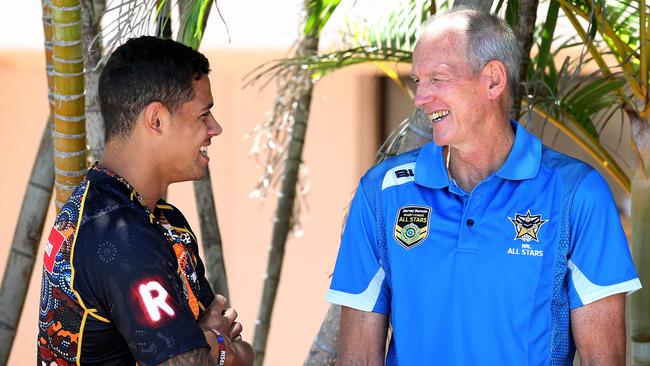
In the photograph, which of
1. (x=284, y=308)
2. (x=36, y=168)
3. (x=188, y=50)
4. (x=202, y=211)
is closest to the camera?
(x=188, y=50)

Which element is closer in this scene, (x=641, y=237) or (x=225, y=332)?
(x=225, y=332)

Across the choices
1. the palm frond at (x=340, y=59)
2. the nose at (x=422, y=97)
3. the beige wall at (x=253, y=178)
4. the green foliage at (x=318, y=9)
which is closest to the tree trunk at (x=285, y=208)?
the palm frond at (x=340, y=59)

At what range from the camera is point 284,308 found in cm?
805

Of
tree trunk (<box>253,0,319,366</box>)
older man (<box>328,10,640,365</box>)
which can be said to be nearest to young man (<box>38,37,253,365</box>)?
older man (<box>328,10,640,365</box>)

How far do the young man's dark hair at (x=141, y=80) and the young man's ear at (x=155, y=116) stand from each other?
1 cm

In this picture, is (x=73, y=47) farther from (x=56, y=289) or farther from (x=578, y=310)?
(x=578, y=310)

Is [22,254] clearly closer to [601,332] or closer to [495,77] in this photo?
[495,77]

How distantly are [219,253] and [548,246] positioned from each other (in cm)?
183

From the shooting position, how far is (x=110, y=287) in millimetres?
2205

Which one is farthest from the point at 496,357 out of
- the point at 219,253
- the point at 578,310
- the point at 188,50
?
the point at 219,253

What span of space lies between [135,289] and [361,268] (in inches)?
27.9

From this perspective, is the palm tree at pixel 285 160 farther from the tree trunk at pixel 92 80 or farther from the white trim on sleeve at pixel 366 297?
the white trim on sleeve at pixel 366 297

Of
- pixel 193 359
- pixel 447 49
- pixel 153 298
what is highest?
pixel 447 49

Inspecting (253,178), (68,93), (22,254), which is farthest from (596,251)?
(253,178)
